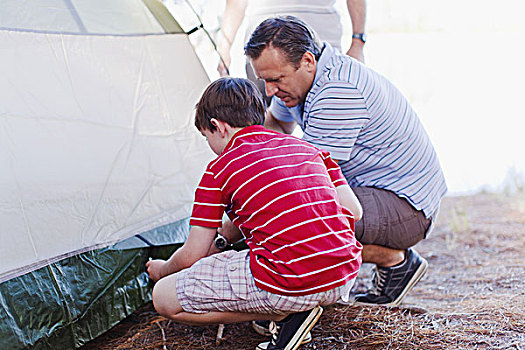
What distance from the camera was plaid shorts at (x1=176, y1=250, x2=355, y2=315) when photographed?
5.24 ft

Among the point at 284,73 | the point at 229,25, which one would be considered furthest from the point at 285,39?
the point at 229,25

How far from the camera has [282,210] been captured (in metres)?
1.53

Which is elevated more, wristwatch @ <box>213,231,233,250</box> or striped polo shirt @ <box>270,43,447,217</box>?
striped polo shirt @ <box>270,43,447,217</box>

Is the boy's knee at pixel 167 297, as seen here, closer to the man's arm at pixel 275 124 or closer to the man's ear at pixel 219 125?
the man's ear at pixel 219 125

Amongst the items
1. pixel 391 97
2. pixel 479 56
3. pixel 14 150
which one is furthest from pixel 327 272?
pixel 479 56

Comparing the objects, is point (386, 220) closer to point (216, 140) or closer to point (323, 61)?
point (323, 61)

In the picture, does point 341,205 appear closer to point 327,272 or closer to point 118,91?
point 327,272

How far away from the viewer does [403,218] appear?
2141mm

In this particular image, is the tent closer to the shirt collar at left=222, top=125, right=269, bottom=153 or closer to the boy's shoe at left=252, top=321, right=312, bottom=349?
the boy's shoe at left=252, top=321, right=312, bottom=349

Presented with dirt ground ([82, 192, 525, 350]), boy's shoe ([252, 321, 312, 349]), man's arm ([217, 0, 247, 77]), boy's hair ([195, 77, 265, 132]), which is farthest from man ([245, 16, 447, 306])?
man's arm ([217, 0, 247, 77])

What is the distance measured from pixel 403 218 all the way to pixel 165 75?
1.17 meters

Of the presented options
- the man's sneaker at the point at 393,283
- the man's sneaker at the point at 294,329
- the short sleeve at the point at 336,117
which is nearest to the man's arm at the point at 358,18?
the short sleeve at the point at 336,117

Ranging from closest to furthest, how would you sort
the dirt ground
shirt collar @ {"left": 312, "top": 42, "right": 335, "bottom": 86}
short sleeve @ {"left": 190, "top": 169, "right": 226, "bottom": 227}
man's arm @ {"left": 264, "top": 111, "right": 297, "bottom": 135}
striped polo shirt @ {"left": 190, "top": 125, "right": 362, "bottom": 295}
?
striped polo shirt @ {"left": 190, "top": 125, "right": 362, "bottom": 295} < short sleeve @ {"left": 190, "top": 169, "right": 226, "bottom": 227} < the dirt ground < shirt collar @ {"left": 312, "top": 42, "right": 335, "bottom": 86} < man's arm @ {"left": 264, "top": 111, "right": 297, "bottom": 135}

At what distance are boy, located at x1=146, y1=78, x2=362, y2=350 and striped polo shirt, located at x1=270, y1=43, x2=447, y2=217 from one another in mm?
253
